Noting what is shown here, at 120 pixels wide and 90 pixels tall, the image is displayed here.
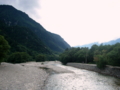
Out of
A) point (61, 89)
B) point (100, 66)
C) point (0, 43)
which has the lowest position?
point (61, 89)

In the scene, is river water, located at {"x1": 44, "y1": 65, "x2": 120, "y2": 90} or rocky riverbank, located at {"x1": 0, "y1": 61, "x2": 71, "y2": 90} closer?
rocky riverbank, located at {"x1": 0, "y1": 61, "x2": 71, "y2": 90}

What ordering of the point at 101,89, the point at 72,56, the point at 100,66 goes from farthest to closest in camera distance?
the point at 72,56 → the point at 100,66 → the point at 101,89

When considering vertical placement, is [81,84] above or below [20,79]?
below

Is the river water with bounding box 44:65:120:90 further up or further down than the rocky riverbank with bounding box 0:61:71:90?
further down

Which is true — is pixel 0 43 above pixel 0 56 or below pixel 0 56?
above

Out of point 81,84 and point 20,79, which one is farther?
point 20,79

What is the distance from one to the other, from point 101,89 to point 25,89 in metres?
11.2

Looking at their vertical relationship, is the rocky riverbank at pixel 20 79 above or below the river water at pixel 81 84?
above

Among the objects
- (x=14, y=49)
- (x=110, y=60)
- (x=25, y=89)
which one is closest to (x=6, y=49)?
(x=25, y=89)

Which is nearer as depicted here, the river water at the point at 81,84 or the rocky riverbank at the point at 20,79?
the rocky riverbank at the point at 20,79

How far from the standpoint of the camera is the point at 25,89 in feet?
52.4

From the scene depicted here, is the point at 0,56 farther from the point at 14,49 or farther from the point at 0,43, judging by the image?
the point at 14,49

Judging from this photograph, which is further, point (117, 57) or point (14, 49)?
point (14, 49)

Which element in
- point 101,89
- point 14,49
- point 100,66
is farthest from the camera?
point 14,49
